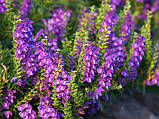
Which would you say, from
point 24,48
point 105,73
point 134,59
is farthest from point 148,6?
point 24,48

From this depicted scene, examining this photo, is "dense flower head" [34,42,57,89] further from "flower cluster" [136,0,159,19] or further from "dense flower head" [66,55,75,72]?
"flower cluster" [136,0,159,19]

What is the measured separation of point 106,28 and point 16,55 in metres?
1.22

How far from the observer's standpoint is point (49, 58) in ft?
9.41

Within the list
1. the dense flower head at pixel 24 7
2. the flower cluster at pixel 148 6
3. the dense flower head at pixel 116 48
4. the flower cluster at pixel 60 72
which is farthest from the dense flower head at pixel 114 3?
A: the dense flower head at pixel 24 7

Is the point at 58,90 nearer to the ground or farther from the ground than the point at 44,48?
nearer to the ground

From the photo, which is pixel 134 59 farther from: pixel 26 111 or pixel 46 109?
pixel 26 111

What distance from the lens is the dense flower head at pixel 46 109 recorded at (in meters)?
2.87

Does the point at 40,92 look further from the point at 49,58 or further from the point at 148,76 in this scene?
the point at 148,76

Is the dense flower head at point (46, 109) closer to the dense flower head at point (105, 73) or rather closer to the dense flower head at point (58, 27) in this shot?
the dense flower head at point (105, 73)

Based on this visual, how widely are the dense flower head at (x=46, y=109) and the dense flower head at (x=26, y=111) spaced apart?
4.5 inches

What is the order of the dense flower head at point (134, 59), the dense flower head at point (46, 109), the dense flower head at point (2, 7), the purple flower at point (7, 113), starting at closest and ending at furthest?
1. the dense flower head at point (46, 109)
2. the purple flower at point (7, 113)
3. the dense flower head at point (2, 7)
4. the dense flower head at point (134, 59)

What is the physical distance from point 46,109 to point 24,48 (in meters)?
0.72

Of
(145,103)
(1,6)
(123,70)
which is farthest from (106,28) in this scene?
(145,103)

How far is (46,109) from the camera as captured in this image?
2861 mm
